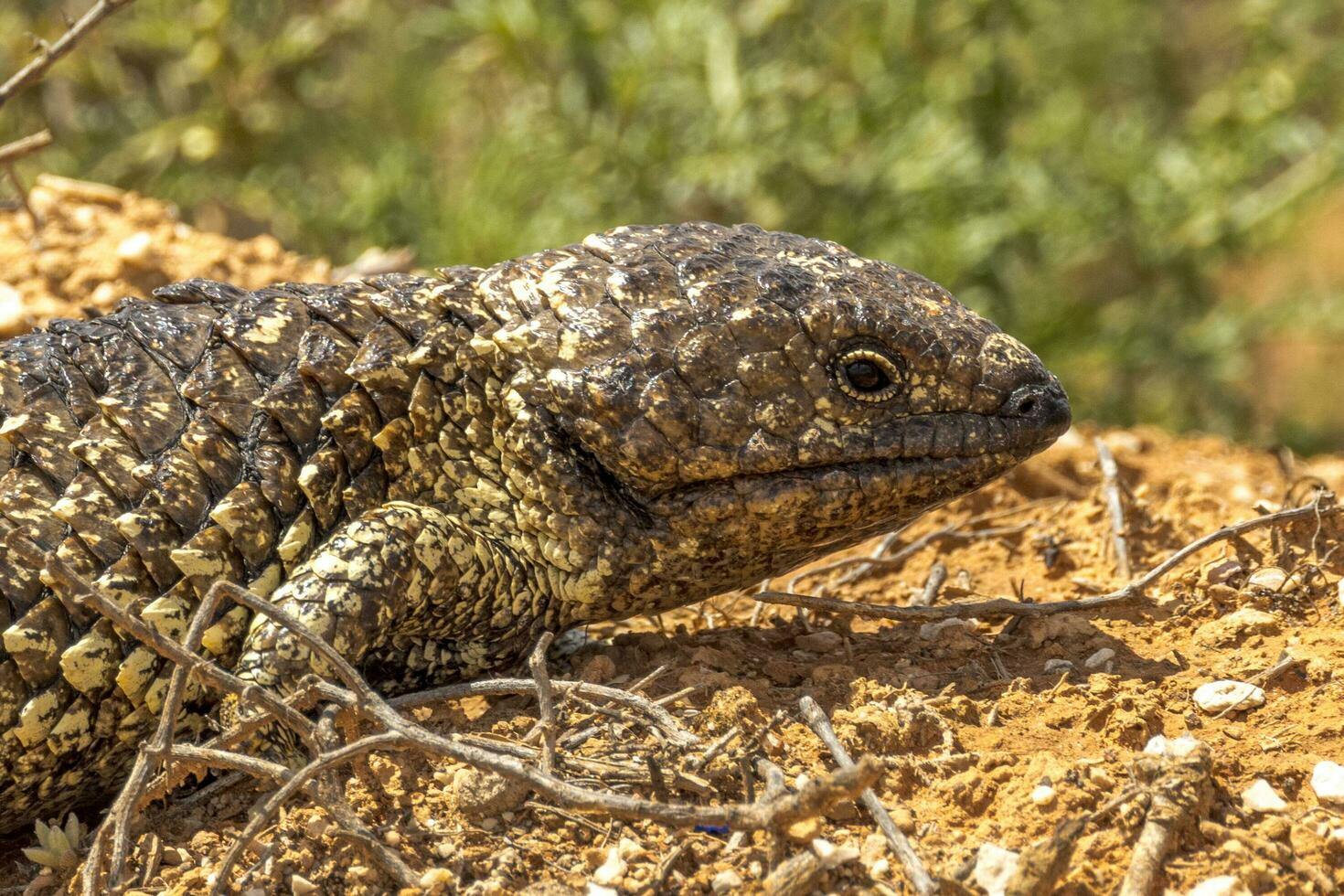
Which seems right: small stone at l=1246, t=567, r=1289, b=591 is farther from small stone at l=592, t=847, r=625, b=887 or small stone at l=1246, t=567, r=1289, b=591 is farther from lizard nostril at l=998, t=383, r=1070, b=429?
small stone at l=592, t=847, r=625, b=887

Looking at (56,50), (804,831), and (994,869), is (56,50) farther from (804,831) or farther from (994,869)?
(994,869)

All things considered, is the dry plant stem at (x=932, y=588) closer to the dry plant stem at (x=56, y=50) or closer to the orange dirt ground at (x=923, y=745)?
the orange dirt ground at (x=923, y=745)

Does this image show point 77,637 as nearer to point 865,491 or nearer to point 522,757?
point 522,757

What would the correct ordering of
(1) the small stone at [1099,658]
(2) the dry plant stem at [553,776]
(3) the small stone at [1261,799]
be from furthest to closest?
(1) the small stone at [1099,658], (3) the small stone at [1261,799], (2) the dry plant stem at [553,776]

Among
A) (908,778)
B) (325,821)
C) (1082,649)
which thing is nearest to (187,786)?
(325,821)

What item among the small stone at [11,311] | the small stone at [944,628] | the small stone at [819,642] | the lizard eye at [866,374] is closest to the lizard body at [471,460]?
the lizard eye at [866,374]

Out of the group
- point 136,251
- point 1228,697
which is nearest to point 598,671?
point 1228,697

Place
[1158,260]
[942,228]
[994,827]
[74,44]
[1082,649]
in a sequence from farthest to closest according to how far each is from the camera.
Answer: [1158,260]
[942,228]
[74,44]
[1082,649]
[994,827]
